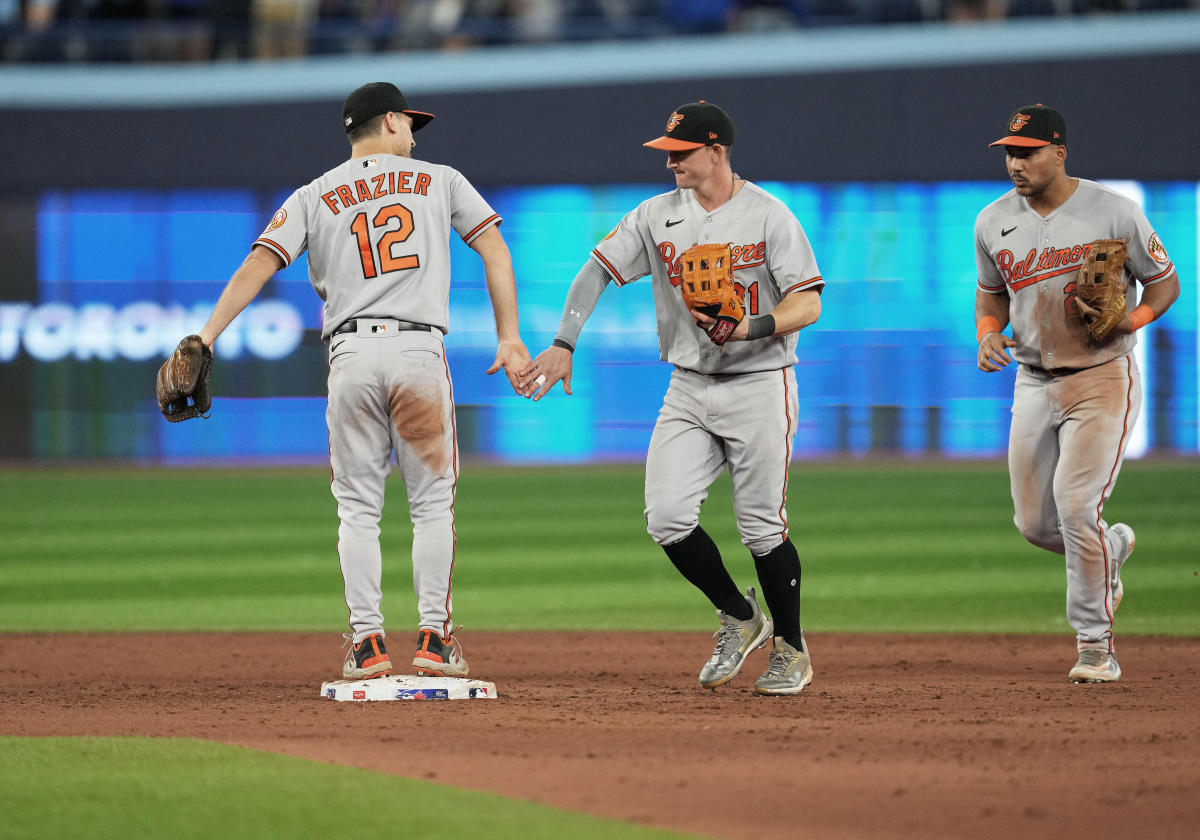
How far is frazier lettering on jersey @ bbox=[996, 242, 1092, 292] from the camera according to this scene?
5.94 metres

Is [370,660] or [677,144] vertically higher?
[677,144]

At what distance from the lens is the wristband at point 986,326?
626 centimetres

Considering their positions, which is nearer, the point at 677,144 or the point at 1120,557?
the point at 677,144

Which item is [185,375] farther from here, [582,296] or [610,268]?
[610,268]

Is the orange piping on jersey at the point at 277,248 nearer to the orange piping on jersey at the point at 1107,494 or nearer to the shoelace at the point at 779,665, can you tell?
the shoelace at the point at 779,665

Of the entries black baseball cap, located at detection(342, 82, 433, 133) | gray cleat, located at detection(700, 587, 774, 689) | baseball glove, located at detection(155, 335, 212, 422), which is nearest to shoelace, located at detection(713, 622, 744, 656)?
gray cleat, located at detection(700, 587, 774, 689)

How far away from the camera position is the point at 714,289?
529cm

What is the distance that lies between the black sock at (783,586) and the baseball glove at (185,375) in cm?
200

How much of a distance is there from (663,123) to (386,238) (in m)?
18.3

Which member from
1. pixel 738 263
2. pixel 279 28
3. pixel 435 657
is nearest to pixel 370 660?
pixel 435 657

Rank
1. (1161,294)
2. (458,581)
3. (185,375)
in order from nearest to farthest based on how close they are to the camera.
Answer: (185,375), (1161,294), (458,581)

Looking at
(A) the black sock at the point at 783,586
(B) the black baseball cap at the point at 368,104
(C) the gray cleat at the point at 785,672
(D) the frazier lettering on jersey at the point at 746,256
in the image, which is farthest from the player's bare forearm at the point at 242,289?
(C) the gray cleat at the point at 785,672

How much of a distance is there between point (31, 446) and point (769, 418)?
20485mm

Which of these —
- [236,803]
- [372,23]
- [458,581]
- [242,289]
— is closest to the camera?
[236,803]
